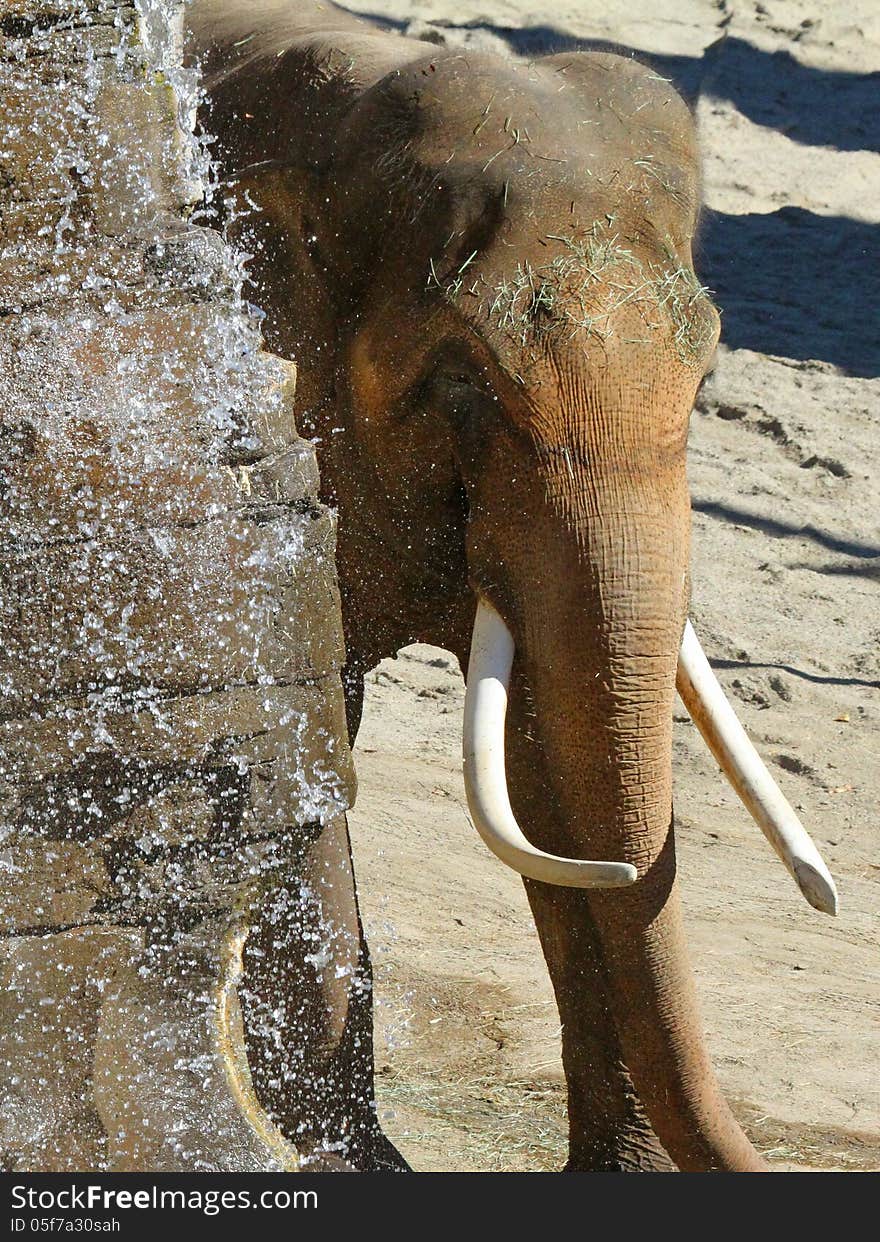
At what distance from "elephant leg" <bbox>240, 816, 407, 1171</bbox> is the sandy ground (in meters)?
0.44

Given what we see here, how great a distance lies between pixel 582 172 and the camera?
259 cm

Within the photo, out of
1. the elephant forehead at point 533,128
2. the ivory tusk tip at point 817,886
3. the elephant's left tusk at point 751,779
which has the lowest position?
the ivory tusk tip at point 817,886

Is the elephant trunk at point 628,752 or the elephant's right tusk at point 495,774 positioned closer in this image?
the elephant's right tusk at point 495,774

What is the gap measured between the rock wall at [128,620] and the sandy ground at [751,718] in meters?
1.16

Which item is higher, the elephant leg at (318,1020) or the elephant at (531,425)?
the elephant at (531,425)

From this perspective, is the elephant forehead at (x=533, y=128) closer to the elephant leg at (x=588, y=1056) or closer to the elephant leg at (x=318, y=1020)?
the elephant leg at (x=318, y=1020)

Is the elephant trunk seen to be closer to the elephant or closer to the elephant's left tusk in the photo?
the elephant

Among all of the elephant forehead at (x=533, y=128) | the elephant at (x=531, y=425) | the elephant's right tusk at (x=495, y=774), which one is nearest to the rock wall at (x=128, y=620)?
the elephant's right tusk at (x=495, y=774)

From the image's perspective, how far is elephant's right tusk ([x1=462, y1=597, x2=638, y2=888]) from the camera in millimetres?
2295

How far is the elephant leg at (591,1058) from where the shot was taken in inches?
120

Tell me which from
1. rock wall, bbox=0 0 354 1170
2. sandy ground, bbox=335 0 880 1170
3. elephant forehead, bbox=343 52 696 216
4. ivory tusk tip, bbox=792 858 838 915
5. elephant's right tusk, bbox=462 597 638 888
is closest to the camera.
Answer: rock wall, bbox=0 0 354 1170

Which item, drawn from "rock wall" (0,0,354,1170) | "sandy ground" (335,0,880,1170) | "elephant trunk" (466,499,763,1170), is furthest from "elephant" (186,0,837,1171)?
"sandy ground" (335,0,880,1170)

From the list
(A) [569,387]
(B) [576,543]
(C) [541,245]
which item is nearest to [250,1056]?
(B) [576,543]

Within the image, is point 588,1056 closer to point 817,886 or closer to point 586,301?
point 817,886
